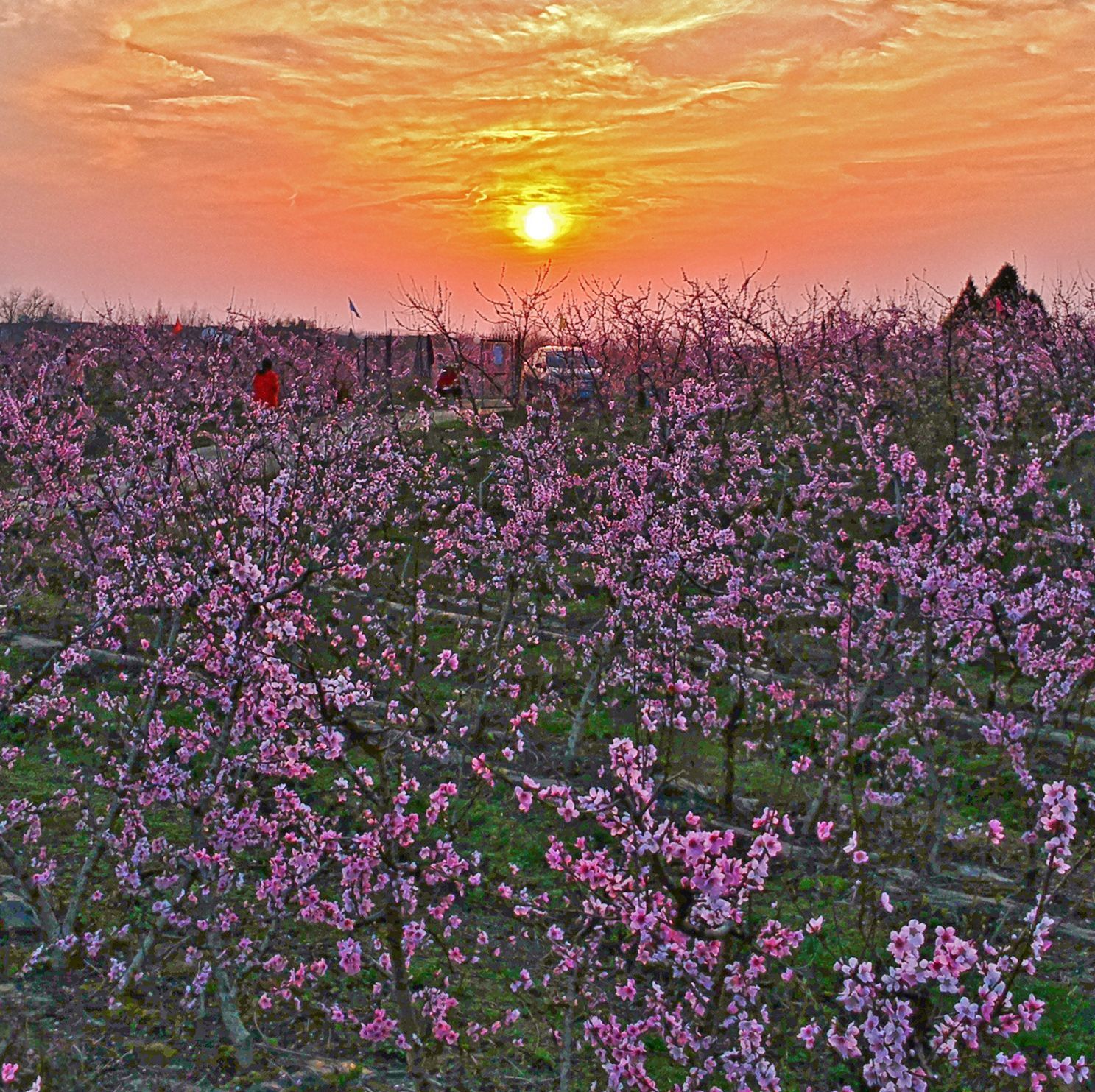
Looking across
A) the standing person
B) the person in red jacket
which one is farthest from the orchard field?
the standing person

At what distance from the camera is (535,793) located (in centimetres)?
739

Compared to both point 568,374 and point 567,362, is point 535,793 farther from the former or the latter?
point 568,374

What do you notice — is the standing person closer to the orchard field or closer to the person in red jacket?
the person in red jacket

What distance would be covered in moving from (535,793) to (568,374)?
60.6 ft

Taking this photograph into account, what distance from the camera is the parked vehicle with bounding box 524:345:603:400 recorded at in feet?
75.5

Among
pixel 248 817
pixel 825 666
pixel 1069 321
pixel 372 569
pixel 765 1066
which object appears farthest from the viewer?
pixel 1069 321

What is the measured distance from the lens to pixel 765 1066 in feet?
13.0

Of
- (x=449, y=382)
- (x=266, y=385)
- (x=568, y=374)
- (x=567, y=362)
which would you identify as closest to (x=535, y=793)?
(x=266, y=385)

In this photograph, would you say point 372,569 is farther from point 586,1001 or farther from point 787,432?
point 586,1001

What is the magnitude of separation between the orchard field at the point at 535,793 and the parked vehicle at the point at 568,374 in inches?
305

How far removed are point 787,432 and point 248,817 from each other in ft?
48.7

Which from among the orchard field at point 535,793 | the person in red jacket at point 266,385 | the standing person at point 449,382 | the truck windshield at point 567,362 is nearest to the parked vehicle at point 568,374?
the truck windshield at point 567,362

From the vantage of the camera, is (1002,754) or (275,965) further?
(1002,754)

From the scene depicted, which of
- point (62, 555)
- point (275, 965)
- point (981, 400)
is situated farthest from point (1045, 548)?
point (62, 555)
